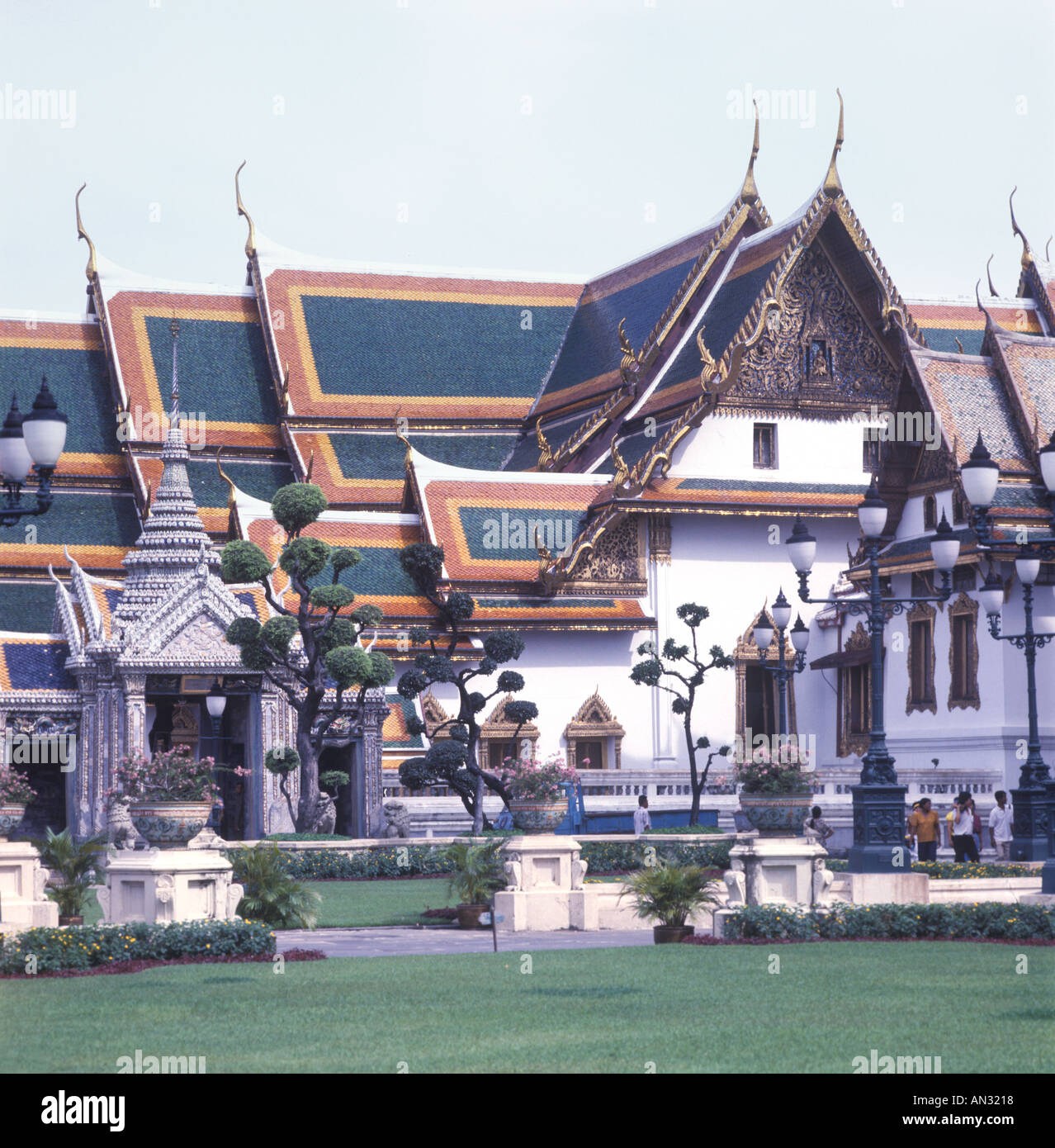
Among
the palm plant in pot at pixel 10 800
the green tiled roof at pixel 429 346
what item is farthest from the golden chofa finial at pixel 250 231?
the palm plant in pot at pixel 10 800

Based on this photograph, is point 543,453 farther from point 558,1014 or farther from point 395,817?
point 558,1014

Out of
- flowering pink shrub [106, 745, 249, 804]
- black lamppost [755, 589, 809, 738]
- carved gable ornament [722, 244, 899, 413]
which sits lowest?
flowering pink shrub [106, 745, 249, 804]

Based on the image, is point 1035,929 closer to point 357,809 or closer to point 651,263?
point 357,809

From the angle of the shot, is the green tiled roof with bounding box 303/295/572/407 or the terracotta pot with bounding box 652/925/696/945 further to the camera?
the green tiled roof with bounding box 303/295/572/407

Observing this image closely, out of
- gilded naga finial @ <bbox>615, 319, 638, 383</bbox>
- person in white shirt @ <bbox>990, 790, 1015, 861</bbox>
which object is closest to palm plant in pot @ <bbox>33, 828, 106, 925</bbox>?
person in white shirt @ <bbox>990, 790, 1015, 861</bbox>

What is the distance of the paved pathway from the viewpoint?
16.7 m

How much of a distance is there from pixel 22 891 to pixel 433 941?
12.0 feet

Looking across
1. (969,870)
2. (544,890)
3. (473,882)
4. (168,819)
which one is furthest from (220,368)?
(168,819)

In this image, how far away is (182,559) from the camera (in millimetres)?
34969

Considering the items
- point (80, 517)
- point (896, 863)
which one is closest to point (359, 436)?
point (80, 517)

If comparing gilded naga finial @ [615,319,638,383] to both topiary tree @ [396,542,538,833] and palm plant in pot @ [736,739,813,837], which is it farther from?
palm plant in pot @ [736,739,813,837]

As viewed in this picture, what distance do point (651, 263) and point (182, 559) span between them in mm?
16453

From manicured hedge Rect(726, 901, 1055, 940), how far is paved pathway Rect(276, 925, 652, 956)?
1266 mm
